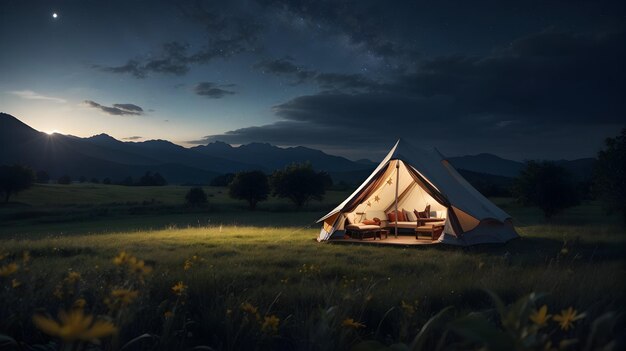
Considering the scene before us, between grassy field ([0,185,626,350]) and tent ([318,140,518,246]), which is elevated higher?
tent ([318,140,518,246])

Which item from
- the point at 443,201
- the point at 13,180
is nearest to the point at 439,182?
the point at 443,201

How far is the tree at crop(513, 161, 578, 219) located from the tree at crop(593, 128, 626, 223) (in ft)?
12.8

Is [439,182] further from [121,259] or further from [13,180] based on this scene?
[13,180]

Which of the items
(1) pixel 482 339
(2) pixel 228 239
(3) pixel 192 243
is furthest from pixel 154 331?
(2) pixel 228 239

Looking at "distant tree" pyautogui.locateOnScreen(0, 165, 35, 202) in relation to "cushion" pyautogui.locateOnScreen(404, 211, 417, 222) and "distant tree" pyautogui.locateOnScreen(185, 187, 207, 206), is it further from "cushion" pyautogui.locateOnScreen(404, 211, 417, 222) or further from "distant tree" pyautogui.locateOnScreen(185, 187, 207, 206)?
"cushion" pyautogui.locateOnScreen(404, 211, 417, 222)

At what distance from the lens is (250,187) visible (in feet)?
113

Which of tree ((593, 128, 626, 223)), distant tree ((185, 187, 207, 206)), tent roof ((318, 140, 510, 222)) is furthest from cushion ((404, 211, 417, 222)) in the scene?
distant tree ((185, 187, 207, 206))

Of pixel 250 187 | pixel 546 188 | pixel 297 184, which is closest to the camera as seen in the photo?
pixel 546 188

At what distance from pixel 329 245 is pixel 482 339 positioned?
33.3 feet

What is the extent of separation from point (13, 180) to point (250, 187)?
19.3 m

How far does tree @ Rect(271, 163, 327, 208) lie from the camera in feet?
109

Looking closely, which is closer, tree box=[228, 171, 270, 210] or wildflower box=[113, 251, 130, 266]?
wildflower box=[113, 251, 130, 266]

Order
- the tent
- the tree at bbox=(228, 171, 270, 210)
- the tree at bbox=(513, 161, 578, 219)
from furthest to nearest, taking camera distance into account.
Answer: the tree at bbox=(228, 171, 270, 210) → the tree at bbox=(513, 161, 578, 219) → the tent

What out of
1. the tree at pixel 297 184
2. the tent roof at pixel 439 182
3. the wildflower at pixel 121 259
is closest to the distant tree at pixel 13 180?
the tree at pixel 297 184
